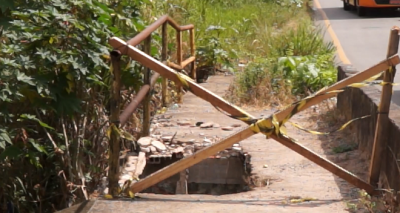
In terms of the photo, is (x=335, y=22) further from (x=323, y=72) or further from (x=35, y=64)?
(x=35, y=64)

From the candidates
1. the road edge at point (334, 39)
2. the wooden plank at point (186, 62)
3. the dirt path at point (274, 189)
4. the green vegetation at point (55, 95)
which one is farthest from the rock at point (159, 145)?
the road edge at point (334, 39)

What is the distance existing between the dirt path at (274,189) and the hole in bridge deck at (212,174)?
0.18 meters

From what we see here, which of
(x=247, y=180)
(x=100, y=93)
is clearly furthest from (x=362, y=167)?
(x=100, y=93)

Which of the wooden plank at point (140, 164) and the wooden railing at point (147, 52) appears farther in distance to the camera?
the wooden plank at point (140, 164)

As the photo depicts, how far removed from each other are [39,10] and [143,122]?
2.43 meters

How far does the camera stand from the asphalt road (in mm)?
13379

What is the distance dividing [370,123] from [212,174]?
1.70m

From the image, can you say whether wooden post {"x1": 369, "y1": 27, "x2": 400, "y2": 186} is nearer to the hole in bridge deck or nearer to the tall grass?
the hole in bridge deck

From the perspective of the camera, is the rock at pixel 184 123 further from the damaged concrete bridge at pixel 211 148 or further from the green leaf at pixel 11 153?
the green leaf at pixel 11 153

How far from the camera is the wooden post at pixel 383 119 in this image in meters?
5.08

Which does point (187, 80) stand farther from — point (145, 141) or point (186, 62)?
point (186, 62)

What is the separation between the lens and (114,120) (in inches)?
194

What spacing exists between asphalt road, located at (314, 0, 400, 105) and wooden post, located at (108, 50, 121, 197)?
5341 millimetres

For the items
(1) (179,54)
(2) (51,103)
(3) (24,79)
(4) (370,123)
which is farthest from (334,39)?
(3) (24,79)
